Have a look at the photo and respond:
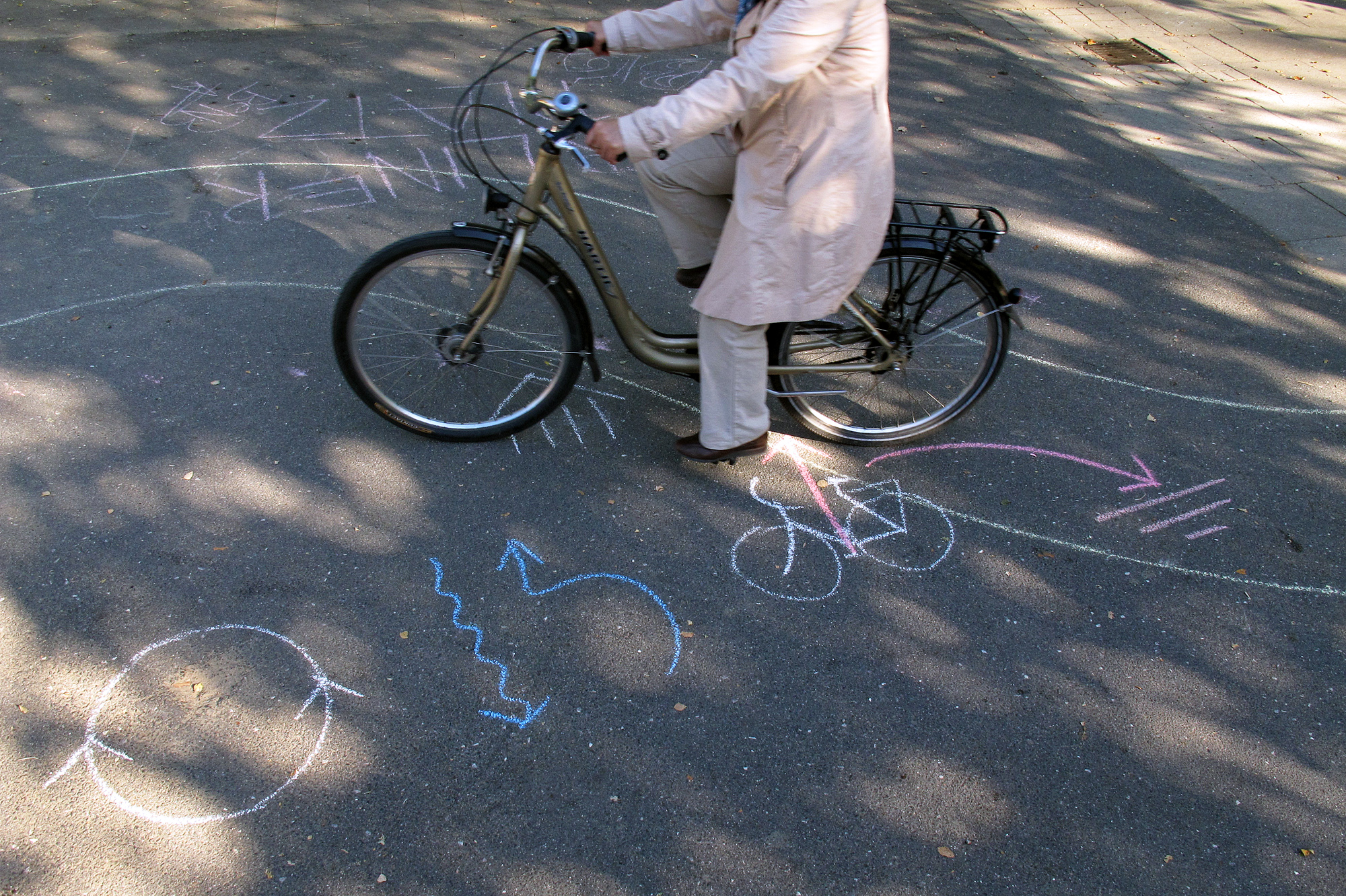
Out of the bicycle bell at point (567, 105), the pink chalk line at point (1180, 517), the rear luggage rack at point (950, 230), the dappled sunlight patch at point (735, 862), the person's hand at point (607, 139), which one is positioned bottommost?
the dappled sunlight patch at point (735, 862)

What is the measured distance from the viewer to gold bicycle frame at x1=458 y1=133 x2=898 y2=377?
2662 mm

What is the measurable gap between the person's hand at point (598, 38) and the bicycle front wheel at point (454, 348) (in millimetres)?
699

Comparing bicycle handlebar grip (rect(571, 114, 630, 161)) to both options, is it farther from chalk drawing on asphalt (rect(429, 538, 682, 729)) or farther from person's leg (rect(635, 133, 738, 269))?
chalk drawing on asphalt (rect(429, 538, 682, 729))

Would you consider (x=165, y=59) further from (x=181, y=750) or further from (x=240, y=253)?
(x=181, y=750)

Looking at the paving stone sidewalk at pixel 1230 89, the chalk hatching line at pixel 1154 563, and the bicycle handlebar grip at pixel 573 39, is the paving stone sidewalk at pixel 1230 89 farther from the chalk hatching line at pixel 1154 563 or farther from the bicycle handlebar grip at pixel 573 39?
the bicycle handlebar grip at pixel 573 39

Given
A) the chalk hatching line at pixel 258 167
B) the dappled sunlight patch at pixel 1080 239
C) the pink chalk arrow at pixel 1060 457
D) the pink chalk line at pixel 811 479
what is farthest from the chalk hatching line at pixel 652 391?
the dappled sunlight patch at pixel 1080 239

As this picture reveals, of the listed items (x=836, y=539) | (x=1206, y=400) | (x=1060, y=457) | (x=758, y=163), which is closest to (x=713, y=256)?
(x=758, y=163)

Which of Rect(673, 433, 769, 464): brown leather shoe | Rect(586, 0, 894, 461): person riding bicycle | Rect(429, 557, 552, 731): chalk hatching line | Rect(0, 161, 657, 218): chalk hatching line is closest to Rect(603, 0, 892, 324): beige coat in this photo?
Rect(586, 0, 894, 461): person riding bicycle

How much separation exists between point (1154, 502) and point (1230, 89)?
489 centimetres

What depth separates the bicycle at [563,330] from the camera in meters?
2.69

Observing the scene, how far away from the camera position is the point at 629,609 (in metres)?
2.61

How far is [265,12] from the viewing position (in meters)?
6.40

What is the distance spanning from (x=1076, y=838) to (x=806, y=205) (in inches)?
70.5

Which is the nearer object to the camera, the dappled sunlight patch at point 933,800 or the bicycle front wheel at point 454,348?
the dappled sunlight patch at point 933,800
